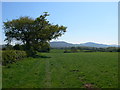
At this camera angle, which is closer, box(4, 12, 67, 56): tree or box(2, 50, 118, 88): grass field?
box(2, 50, 118, 88): grass field

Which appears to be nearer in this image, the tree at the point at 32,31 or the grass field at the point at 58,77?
the grass field at the point at 58,77

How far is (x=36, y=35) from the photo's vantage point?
54281mm

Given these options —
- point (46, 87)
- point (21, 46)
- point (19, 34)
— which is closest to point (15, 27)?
point (19, 34)

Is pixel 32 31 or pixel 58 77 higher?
pixel 32 31

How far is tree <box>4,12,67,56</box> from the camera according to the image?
175 feet

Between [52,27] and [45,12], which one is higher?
[45,12]

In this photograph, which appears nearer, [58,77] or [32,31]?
[58,77]

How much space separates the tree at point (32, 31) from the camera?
53.3 metres

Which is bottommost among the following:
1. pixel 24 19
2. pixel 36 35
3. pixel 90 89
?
pixel 90 89

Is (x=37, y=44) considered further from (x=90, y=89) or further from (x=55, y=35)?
(x=90, y=89)

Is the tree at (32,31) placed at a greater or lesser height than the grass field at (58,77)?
greater

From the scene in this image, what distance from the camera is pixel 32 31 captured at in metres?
53.7

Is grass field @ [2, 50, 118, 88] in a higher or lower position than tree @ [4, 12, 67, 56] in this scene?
lower

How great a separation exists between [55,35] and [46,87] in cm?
4635
